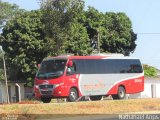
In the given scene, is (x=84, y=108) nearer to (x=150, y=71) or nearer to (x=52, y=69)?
(x=52, y=69)

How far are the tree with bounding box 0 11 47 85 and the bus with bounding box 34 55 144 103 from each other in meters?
19.4

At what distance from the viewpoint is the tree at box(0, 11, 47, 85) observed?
54469mm

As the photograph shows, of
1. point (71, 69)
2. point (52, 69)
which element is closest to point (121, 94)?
point (71, 69)

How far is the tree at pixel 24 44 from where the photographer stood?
5447cm

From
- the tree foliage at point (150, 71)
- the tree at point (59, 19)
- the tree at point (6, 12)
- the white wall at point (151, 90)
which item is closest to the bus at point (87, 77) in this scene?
the tree at point (59, 19)

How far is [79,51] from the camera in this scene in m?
55.6

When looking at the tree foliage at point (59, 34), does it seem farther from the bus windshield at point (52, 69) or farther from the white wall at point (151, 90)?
the bus windshield at point (52, 69)

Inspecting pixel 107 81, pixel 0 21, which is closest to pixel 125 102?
pixel 107 81

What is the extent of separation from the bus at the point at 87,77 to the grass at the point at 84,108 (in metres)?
6.05

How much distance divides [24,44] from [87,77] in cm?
2432

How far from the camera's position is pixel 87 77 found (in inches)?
1252

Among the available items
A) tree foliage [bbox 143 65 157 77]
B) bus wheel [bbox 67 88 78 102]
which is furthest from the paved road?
tree foliage [bbox 143 65 157 77]

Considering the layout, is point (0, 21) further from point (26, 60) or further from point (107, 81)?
point (107, 81)

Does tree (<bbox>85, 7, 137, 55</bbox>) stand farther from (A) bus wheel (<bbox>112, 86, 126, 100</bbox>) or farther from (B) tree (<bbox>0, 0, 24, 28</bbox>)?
(A) bus wheel (<bbox>112, 86, 126, 100</bbox>)
